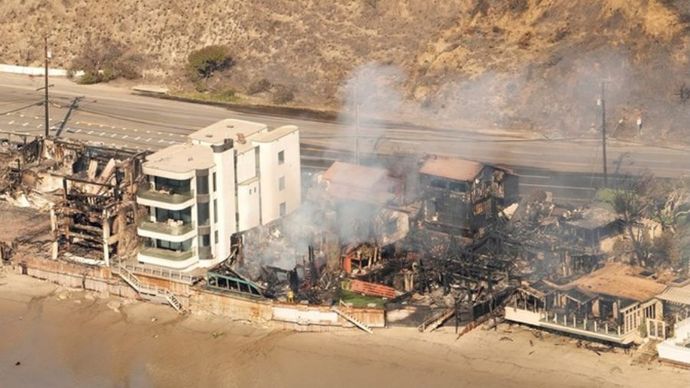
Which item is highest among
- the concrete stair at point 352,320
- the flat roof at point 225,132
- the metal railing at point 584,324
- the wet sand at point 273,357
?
the flat roof at point 225,132

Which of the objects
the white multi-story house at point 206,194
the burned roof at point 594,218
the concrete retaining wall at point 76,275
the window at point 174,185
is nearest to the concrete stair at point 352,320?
the white multi-story house at point 206,194

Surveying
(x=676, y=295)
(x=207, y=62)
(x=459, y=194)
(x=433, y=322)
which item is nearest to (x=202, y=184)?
(x=459, y=194)

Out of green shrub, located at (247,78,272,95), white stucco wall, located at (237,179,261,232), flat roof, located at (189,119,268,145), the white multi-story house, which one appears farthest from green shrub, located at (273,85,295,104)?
white stucco wall, located at (237,179,261,232)

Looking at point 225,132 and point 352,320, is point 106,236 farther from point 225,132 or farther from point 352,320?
point 352,320

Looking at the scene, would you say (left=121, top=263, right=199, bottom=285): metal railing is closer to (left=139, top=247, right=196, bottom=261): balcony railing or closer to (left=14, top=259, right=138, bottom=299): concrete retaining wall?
(left=139, top=247, right=196, bottom=261): balcony railing

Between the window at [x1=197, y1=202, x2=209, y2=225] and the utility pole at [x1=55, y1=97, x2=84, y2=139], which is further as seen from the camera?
the utility pole at [x1=55, y1=97, x2=84, y2=139]

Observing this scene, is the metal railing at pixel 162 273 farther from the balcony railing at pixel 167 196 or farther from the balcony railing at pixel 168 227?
the balcony railing at pixel 167 196

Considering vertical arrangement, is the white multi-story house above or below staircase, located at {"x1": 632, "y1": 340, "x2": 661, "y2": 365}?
above
